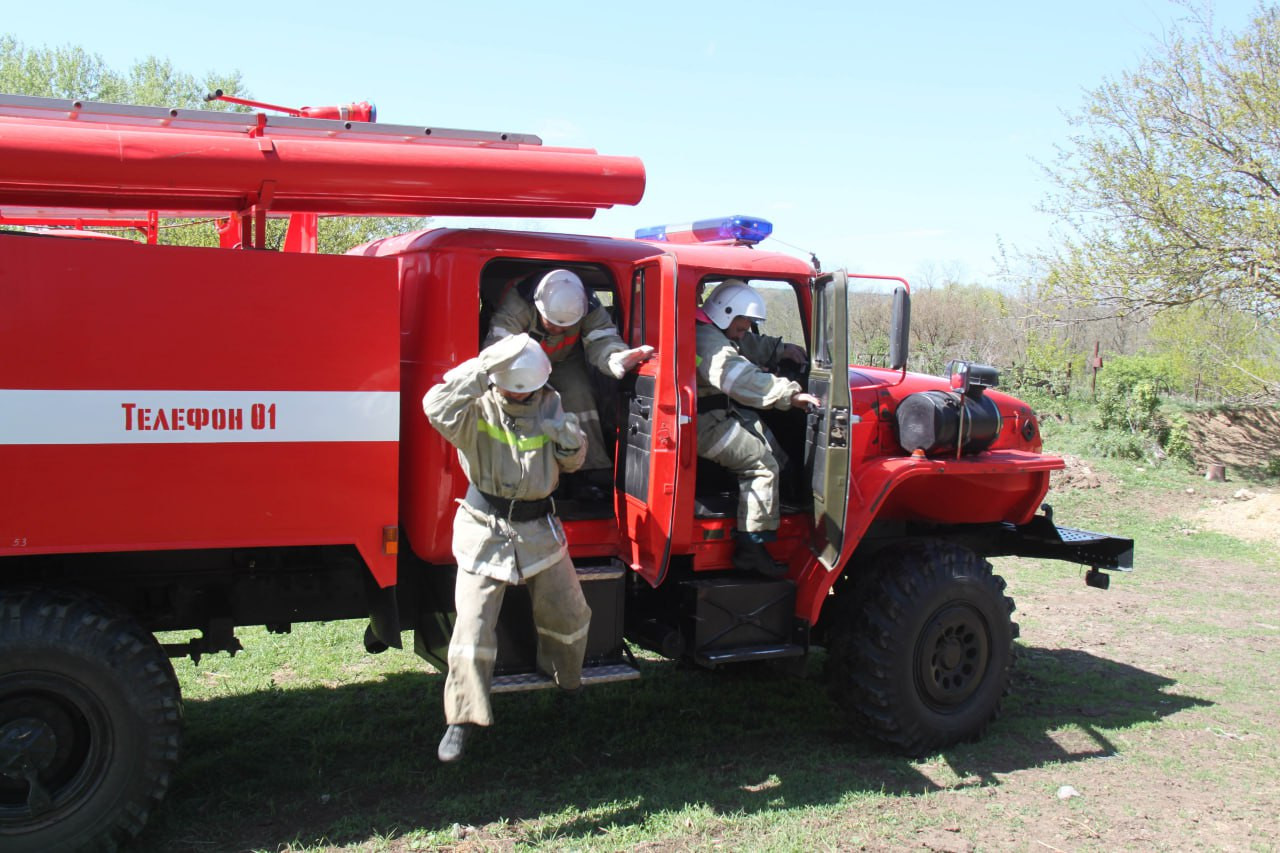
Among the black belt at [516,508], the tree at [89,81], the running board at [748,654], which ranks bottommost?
the running board at [748,654]

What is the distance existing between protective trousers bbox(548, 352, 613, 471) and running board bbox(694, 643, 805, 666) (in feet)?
3.53

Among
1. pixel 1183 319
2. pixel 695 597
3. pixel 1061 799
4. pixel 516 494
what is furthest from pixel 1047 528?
pixel 1183 319

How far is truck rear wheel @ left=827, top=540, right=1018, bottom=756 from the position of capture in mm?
5066

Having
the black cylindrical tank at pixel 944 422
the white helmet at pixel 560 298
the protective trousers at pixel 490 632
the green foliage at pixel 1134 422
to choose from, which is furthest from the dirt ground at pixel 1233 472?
the white helmet at pixel 560 298

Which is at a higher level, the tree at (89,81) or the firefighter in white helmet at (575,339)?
the tree at (89,81)

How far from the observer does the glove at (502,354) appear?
3994 mm

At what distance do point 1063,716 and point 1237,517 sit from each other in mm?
8187

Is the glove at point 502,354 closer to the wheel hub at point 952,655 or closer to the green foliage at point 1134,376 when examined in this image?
the wheel hub at point 952,655

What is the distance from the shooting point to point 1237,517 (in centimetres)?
1243

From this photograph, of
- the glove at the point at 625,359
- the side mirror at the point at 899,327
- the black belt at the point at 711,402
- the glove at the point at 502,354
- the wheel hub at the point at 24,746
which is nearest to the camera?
the wheel hub at the point at 24,746

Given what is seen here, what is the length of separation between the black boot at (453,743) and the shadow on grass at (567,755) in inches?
12.4

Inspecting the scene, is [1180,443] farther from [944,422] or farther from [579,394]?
[579,394]

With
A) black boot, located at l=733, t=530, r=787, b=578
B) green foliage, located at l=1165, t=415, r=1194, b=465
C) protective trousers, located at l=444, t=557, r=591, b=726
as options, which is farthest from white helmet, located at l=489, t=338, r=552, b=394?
green foliage, located at l=1165, t=415, r=1194, b=465

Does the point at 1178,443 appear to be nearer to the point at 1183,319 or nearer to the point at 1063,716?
the point at 1183,319
